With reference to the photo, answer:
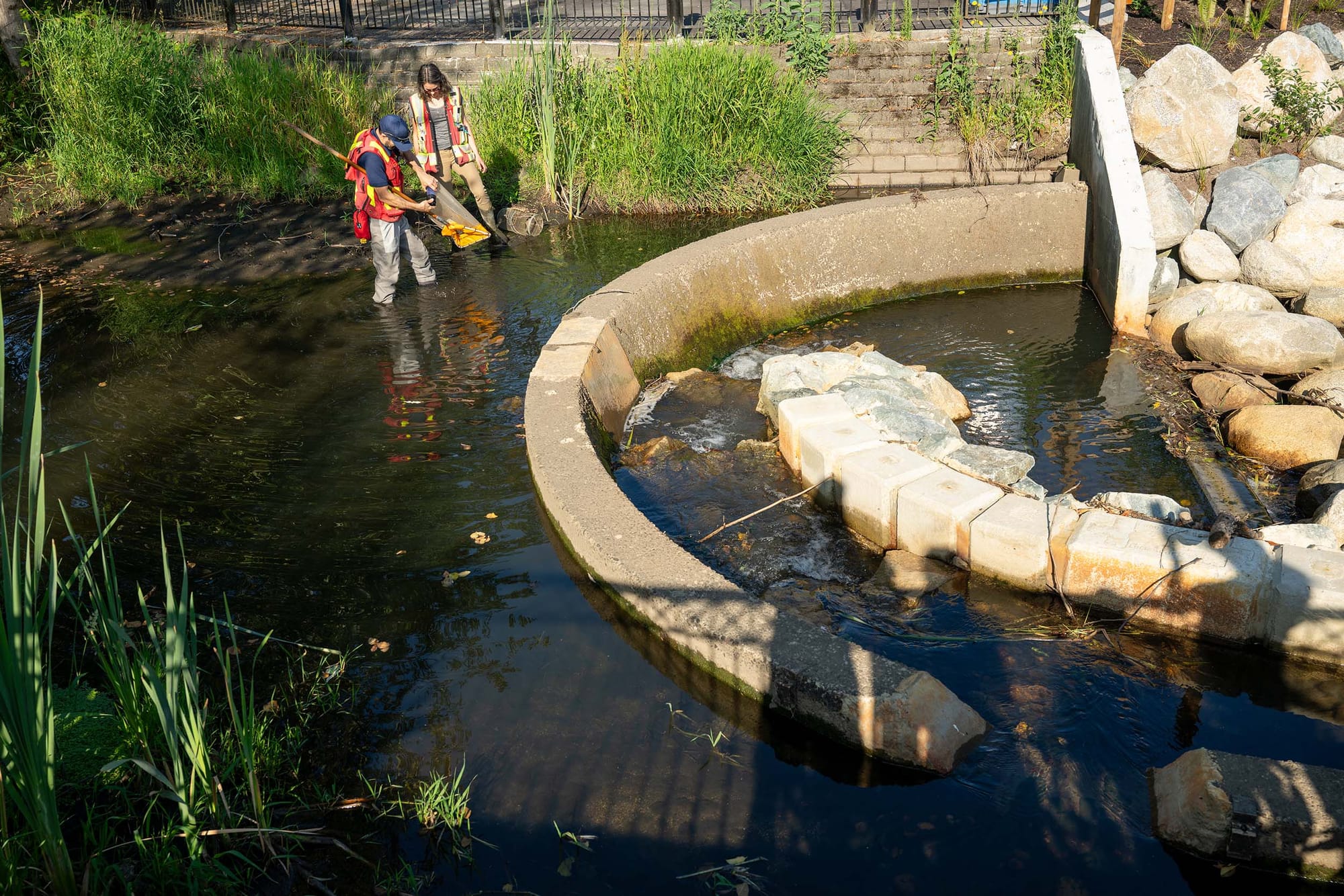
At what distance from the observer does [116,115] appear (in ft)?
35.1

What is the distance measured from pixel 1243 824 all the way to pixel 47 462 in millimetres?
5958

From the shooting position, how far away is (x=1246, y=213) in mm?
8281

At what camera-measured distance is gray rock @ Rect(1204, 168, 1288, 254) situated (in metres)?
8.26

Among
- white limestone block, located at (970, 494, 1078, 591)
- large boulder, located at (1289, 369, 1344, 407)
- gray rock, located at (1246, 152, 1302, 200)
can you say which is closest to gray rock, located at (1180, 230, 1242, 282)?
gray rock, located at (1246, 152, 1302, 200)

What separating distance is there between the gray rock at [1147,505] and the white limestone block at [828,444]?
1109 millimetres

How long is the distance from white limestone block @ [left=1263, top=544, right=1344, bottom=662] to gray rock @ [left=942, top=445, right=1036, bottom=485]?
1.24 meters

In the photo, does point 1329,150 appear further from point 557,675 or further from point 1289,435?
point 557,675

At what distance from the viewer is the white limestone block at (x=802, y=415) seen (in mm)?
5570

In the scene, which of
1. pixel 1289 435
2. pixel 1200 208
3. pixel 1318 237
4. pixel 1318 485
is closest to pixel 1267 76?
pixel 1200 208

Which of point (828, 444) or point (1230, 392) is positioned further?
point (1230, 392)

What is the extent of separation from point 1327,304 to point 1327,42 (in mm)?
4090

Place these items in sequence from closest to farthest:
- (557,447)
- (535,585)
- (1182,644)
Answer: (1182,644), (535,585), (557,447)

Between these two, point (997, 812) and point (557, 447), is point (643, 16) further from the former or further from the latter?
point (997, 812)

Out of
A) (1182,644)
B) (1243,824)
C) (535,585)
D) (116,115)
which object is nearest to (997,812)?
(1243,824)
